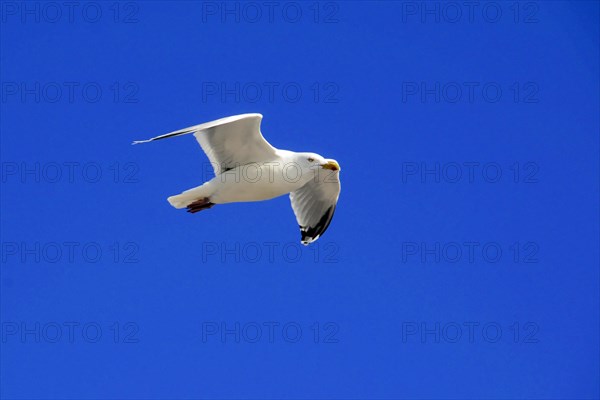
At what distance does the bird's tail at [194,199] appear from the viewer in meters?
5.51

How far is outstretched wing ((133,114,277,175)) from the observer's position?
5359 millimetres

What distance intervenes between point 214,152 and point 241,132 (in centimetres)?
28

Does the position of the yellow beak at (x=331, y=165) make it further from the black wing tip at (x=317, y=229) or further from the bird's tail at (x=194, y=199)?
the bird's tail at (x=194, y=199)

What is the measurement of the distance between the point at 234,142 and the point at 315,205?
3.31 feet

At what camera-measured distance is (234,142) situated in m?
5.53

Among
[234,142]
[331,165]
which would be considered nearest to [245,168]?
[234,142]

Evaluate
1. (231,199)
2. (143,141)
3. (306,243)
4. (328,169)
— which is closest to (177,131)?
(143,141)

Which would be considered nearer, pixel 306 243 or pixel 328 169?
pixel 328 169

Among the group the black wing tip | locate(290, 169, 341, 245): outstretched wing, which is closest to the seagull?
locate(290, 169, 341, 245): outstretched wing

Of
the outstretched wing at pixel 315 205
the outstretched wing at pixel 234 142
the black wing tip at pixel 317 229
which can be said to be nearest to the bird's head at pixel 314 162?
the outstretched wing at pixel 234 142

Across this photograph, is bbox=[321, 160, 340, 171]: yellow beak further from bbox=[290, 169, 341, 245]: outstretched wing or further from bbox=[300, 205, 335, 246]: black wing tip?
bbox=[300, 205, 335, 246]: black wing tip

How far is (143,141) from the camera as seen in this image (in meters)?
4.73

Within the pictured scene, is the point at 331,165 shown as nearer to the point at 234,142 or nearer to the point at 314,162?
the point at 314,162

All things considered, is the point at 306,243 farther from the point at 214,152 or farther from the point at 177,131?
the point at 177,131
